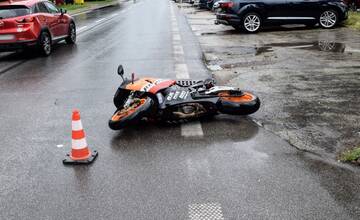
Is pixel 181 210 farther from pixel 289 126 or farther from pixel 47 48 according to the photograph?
pixel 47 48

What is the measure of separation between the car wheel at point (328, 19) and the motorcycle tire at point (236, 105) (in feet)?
39.9

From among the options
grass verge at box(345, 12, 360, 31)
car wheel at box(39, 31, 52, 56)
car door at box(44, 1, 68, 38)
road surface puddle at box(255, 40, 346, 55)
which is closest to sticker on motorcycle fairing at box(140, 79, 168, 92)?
road surface puddle at box(255, 40, 346, 55)

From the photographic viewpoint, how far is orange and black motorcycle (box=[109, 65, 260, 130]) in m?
6.38

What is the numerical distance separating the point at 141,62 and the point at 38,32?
3436 mm

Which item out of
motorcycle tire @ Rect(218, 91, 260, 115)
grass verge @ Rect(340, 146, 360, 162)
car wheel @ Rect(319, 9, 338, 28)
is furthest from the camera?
car wheel @ Rect(319, 9, 338, 28)

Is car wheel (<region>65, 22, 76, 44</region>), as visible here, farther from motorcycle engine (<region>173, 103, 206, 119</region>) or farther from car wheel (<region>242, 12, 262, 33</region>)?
motorcycle engine (<region>173, 103, 206, 119</region>)

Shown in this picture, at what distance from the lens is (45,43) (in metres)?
14.1

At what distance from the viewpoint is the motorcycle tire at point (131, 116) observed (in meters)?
6.27

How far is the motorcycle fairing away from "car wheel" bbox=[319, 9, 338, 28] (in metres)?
12.5

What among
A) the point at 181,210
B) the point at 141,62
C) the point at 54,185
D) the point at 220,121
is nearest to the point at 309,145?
the point at 220,121

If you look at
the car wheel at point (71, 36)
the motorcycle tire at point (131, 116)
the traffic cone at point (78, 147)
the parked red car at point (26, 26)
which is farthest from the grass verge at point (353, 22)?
the traffic cone at point (78, 147)

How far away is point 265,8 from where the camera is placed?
1753cm

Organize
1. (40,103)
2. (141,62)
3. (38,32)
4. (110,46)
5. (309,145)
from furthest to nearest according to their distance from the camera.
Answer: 1. (110,46)
2. (38,32)
3. (141,62)
4. (40,103)
5. (309,145)

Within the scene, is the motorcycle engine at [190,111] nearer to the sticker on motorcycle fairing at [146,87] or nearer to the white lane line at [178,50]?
the sticker on motorcycle fairing at [146,87]
